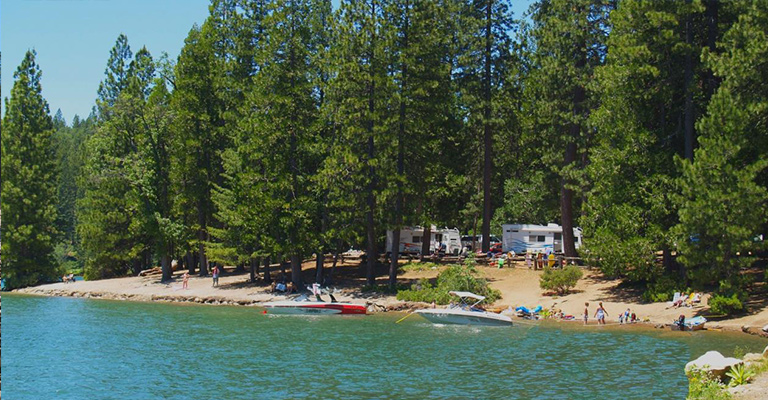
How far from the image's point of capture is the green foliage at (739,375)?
1956 centimetres

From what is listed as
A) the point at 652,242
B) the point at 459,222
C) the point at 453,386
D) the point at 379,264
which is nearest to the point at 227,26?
the point at 379,264

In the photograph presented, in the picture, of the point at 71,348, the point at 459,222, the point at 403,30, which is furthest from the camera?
the point at 459,222

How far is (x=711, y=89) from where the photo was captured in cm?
4050

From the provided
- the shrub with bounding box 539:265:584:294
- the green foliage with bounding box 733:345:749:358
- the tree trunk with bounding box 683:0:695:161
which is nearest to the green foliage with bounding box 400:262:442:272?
the shrub with bounding box 539:265:584:294

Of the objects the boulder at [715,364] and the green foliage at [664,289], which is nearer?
the boulder at [715,364]

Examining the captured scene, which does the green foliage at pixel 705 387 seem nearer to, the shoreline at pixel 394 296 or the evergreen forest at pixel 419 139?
the shoreline at pixel 394 296

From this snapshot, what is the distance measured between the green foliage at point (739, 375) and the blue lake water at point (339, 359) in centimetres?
223

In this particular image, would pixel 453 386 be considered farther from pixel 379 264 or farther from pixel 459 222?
pixel 459 222

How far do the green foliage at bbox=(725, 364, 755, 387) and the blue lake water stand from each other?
7.31 ft

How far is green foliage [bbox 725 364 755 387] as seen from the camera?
19.6 meters

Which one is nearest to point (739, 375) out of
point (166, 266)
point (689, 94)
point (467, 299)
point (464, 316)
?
point (464, 316)

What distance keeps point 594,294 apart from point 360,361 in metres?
20.8

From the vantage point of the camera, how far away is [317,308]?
4391cm

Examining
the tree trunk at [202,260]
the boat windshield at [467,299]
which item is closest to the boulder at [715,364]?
the boat windshield at [467,299]
